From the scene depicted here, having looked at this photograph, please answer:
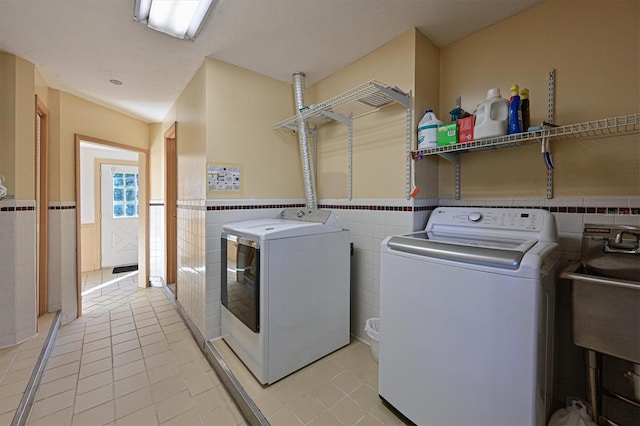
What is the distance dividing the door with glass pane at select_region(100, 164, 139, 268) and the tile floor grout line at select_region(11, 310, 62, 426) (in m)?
2.87

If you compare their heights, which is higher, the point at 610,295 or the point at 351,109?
the point at 351,109

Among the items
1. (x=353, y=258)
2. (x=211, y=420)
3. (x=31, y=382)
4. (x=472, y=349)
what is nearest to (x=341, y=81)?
(x=353, y=258)

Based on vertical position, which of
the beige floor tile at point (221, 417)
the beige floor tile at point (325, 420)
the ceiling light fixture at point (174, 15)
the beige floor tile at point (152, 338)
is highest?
the ceiling light fixture at point (174, 15)

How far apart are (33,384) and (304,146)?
2471 millimetres

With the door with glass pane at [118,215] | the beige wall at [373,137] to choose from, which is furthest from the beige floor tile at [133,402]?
the door with glass pane at [118,215]

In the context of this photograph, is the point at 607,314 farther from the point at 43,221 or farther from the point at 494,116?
the point at 43,221

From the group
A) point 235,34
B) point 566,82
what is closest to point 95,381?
point 235,34

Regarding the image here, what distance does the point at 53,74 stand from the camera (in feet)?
8.02

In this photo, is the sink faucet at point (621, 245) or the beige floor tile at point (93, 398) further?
the beige floor tile at point (93, 398)

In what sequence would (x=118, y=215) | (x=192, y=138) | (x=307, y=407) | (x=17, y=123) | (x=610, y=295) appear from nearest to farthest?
1. (x=610, y=295)
2. (x=307, y=407)
3. (x=17, y=123)
4. (x=192, y=138)
5. (x=118, y=215)

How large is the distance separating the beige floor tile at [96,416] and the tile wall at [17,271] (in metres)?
1.26

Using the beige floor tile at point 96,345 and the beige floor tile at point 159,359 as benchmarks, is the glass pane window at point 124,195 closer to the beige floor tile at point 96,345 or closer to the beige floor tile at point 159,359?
the beige floor tile at point 96,345

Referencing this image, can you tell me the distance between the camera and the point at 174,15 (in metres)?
1.65

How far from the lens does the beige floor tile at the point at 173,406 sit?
4.95ft
